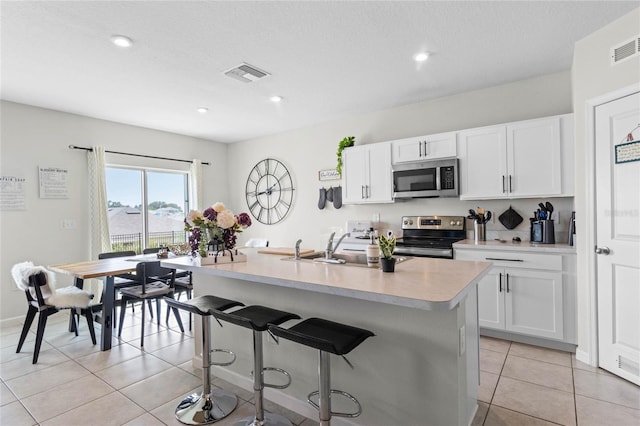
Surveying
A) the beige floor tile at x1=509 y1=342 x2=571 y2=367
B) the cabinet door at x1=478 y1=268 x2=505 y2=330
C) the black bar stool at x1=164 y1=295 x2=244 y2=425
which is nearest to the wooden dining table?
the black bar stool at x1=164 y1=295 x2=244 y2=425

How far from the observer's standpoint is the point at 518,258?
3.01m

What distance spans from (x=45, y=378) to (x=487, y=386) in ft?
11.0

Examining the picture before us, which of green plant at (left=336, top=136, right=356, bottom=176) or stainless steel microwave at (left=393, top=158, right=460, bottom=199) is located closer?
stainless steel microwave at (left=393, top=158, right=460, bottom=199)

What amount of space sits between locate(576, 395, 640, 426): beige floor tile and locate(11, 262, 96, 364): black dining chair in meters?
4.02

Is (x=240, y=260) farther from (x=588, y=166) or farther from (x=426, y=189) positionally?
(x=588, y=166)

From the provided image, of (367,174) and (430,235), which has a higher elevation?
(367,174)

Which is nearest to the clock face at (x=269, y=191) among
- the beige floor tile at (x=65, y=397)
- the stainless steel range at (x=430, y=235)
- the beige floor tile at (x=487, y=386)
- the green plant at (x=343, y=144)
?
the green plant at (x=343, y=144)

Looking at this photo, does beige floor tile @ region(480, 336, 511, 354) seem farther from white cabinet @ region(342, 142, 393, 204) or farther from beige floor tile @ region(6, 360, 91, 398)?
beige floor tile @ region(6, 360, 91, 398)

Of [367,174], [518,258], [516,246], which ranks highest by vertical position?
[367,174]

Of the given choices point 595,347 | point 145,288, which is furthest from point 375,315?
point 145,288

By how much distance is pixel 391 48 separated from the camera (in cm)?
270

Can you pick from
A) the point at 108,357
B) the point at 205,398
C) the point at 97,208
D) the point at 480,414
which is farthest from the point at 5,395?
the point at 480,414

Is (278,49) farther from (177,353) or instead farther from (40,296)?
(40,296)

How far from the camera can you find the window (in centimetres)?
477
